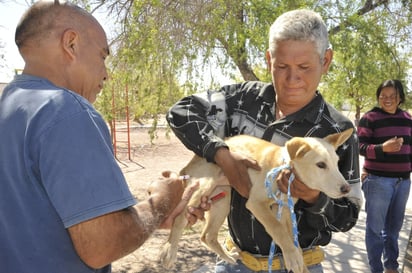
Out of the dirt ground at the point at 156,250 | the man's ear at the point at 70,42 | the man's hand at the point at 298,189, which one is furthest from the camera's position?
the dirt ground at the point at 156,250

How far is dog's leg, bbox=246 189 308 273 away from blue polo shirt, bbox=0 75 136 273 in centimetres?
100

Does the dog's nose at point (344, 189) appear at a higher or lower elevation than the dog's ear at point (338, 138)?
lower

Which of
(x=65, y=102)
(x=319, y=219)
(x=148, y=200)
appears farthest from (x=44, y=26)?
(x=319, y=219)

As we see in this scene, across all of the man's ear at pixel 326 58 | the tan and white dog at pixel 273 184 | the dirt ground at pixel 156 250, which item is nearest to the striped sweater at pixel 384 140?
the dirt ground at pixel 156 250

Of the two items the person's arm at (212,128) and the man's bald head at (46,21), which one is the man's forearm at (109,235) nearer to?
the man's bald head at (46,21)

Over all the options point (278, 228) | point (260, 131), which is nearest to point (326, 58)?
point (260, 131)

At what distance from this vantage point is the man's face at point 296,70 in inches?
82.6

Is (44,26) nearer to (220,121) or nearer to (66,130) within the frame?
(66,130)

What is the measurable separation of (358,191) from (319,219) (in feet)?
0.92

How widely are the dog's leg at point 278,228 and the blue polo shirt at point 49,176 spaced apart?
1000 mm

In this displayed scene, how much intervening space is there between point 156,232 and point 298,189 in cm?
542

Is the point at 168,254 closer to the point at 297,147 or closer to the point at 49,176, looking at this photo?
the point at 297,147

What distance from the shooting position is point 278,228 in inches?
83.2

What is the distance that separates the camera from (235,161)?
216 cm
